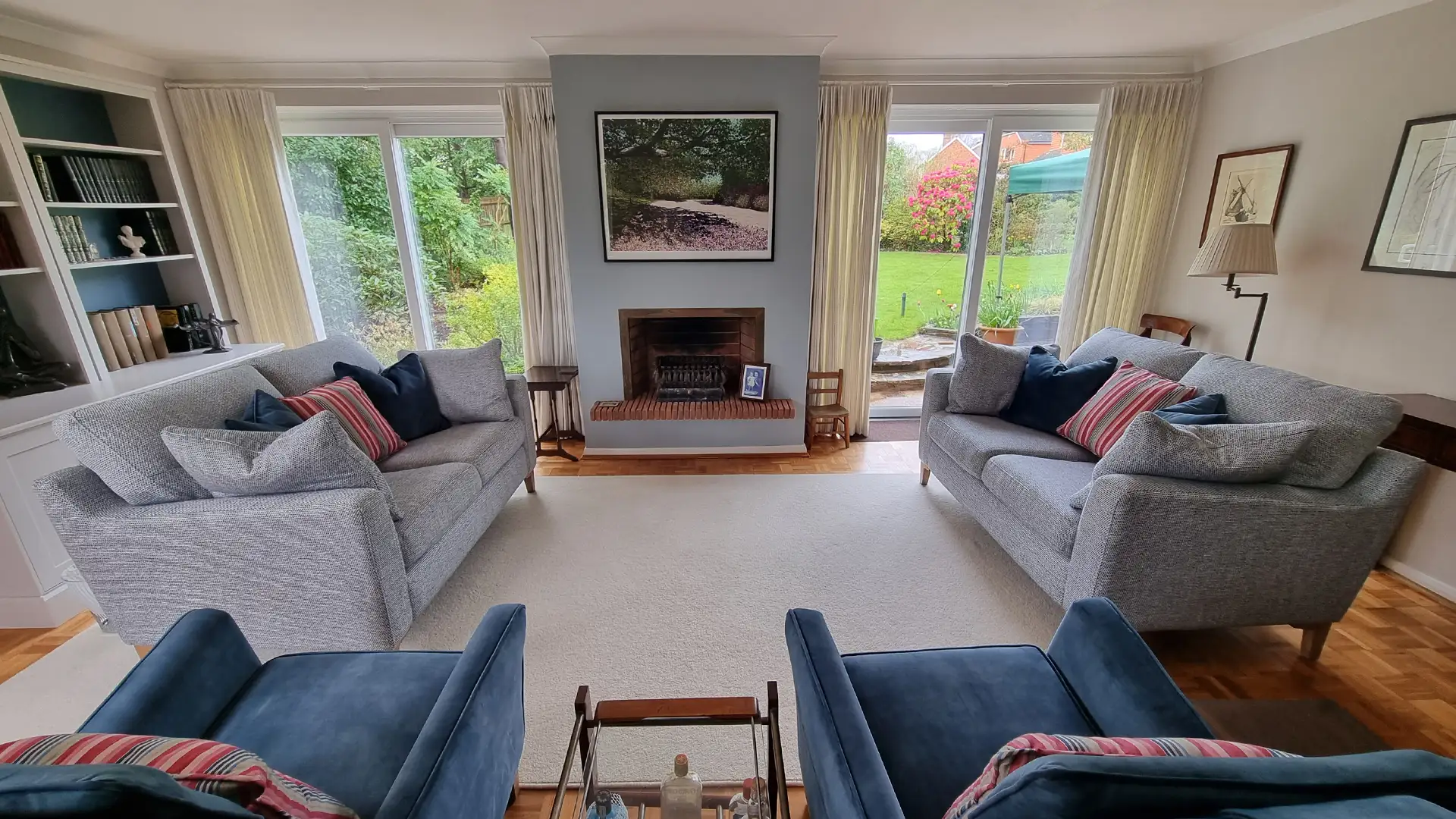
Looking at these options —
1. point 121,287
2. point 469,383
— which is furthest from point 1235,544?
point 121,287

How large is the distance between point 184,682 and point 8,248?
9.04 feet

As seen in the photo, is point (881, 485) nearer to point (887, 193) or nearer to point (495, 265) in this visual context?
point (887, 193)

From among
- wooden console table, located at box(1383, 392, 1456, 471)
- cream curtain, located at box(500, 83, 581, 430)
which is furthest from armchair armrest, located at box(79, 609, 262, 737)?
wooden console table, located at box(1383, 392, 1456, 471)

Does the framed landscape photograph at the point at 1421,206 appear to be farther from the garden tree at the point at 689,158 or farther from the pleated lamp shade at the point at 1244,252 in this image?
the garden tree at the point at 689,158

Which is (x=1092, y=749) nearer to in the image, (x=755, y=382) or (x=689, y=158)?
(x=755, y=382)

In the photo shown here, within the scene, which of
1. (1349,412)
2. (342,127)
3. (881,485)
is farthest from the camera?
(342,127)

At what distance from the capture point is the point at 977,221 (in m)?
3.86

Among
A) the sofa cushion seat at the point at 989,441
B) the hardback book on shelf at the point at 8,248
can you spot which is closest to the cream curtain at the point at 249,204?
the hardback book on shelf at the point at 8,248

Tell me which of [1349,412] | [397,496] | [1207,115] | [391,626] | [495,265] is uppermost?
[1207,115]

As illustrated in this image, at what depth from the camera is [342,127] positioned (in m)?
3.57

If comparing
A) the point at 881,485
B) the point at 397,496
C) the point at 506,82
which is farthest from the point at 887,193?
the point at 397,496

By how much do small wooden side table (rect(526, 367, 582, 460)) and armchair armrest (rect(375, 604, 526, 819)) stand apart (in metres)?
2.22

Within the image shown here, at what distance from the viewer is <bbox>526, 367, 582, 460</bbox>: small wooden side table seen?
3.48 m

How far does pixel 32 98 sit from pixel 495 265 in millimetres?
2185
